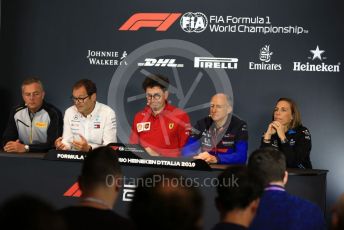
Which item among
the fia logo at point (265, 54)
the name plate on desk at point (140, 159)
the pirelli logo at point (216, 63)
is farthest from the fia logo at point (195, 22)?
the name plate on desk at point (140, 159)

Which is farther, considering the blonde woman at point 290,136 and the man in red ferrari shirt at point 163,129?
the man in red ferrari shirt at point 163,129

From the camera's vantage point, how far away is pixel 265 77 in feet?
20.9

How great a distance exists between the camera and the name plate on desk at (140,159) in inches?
165

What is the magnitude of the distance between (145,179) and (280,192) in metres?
1.06

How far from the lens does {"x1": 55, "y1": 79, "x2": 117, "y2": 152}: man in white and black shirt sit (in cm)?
531

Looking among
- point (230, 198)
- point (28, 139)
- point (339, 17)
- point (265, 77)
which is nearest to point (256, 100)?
point (265, 77)

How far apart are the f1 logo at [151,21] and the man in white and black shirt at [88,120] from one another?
1.45 meters

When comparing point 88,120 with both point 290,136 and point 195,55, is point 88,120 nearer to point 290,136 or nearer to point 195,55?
point 195,55

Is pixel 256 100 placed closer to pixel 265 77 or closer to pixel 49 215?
pixel 265 77

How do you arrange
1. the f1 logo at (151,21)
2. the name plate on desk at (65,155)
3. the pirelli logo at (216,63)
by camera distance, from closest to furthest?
the name plate on desk at (65,155) < the pirelli logo at (216,63) < the f1 logo at (151,21)

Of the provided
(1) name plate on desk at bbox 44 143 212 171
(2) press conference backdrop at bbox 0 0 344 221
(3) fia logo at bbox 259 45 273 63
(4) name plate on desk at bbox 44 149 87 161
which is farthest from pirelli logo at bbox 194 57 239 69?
(4) name plate on desk at bbox 44 149 87 161

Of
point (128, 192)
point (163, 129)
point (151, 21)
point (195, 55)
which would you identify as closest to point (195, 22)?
point (195, 55)

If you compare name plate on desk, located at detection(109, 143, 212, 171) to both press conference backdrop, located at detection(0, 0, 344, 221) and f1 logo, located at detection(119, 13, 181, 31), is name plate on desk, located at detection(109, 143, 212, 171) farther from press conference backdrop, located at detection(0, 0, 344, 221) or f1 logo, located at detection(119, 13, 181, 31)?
f1 logo, located at detection(119, 13, 181, 31)

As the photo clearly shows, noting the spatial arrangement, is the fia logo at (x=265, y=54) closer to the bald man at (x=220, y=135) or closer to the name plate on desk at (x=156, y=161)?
the bald man at (x=220, y=135)
